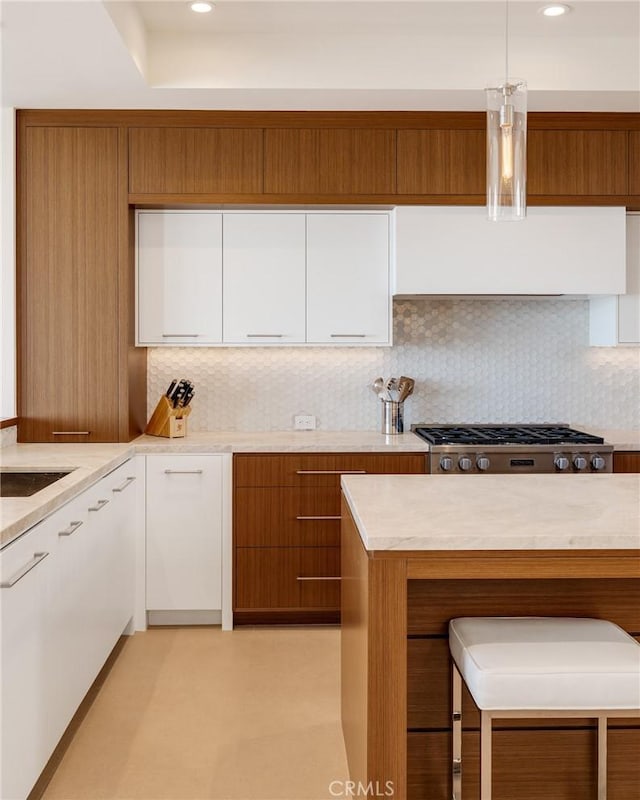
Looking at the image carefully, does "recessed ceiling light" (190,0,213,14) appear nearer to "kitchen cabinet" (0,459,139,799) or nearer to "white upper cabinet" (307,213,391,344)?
"white upper cabinet" (307,213,391,344)

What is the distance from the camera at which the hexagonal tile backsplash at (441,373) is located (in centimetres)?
443

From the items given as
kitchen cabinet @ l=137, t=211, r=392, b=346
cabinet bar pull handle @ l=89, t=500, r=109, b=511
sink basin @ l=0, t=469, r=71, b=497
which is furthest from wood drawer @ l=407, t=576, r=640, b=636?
kitchen cabinet @ l=137, t=211, r=392, b=346

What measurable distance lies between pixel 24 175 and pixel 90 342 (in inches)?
35.5

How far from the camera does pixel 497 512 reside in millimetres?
2033

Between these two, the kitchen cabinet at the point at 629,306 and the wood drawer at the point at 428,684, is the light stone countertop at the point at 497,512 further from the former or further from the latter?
the kitchen cabinet at the point at 629,306

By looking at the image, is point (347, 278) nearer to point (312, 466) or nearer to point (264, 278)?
point (264, 278)

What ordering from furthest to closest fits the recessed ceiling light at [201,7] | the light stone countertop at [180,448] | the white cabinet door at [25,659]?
the recessed ceiling light at [201,7] → the light stone countertop at [180,448] → the white cabinet door at [25,659]

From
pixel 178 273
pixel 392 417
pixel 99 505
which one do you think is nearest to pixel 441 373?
pixel 392 417

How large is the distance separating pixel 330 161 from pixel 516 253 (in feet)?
3.55

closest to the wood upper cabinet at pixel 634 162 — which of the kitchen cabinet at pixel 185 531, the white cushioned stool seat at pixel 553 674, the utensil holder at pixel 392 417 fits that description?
the utensil holder at pixel 392 417

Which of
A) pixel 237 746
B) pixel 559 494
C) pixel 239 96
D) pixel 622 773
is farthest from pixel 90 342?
pixel 622 773

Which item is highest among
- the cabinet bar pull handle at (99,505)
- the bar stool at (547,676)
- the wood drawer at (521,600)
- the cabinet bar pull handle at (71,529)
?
the cabinet bar pull handle at (99,505)

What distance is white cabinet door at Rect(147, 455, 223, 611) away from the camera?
3.79 meters

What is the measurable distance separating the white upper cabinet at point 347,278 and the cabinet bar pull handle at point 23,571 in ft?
6.97
